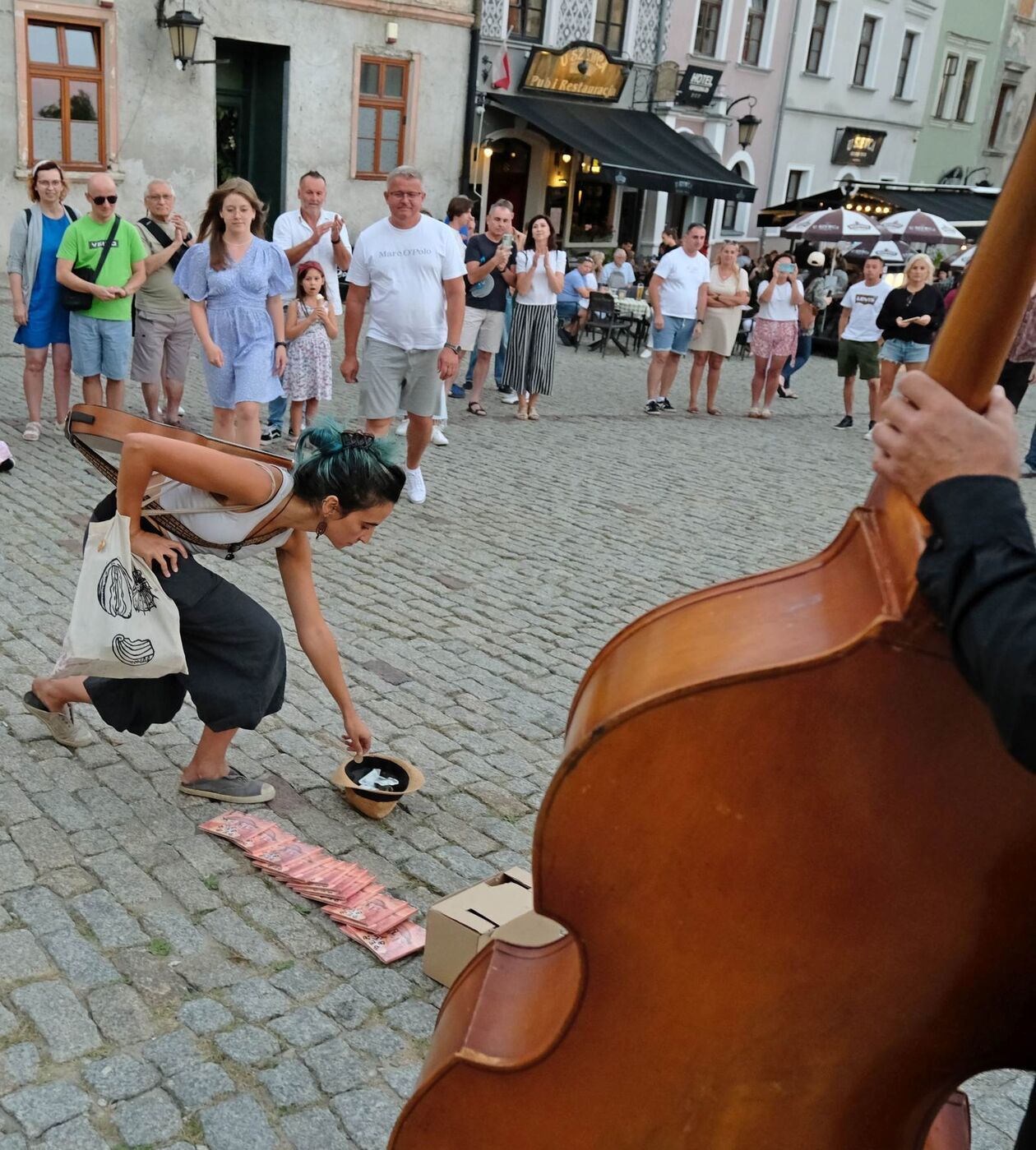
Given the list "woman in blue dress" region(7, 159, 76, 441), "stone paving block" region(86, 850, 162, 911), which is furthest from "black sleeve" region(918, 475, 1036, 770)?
"woman in blue dress" region(7, 159, 76, 441)

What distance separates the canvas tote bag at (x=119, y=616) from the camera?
322 centimetres

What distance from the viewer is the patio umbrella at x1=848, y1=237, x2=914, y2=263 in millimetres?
18734

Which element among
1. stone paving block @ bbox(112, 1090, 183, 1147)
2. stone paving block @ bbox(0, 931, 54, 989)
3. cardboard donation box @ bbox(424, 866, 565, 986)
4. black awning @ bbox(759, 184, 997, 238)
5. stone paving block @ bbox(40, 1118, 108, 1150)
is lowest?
stone paving block @ bbox(0, 931, 54, 989)

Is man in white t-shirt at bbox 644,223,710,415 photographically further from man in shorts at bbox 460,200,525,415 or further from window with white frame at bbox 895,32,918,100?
window with white frame at bbox 895,32,918,100

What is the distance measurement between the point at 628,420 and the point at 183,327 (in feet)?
15.0

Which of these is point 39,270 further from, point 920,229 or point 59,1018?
point 920,229

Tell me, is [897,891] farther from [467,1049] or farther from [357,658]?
[357,658]

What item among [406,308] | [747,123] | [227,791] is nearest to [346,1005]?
[227,791]

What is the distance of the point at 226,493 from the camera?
316cm

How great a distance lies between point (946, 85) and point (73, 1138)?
37.5 meters

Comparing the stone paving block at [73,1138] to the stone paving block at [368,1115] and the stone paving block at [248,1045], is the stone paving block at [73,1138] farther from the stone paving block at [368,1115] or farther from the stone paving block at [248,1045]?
the stone paving block at [368,1115]

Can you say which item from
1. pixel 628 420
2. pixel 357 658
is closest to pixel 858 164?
pixel 628 420

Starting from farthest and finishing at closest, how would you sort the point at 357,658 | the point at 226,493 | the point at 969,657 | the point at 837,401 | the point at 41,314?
the point at 837,401, the point at 41,314, the point at 357,658, the point at 226,493, the point at 969,657

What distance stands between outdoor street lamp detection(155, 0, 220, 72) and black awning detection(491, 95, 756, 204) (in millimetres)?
7212
